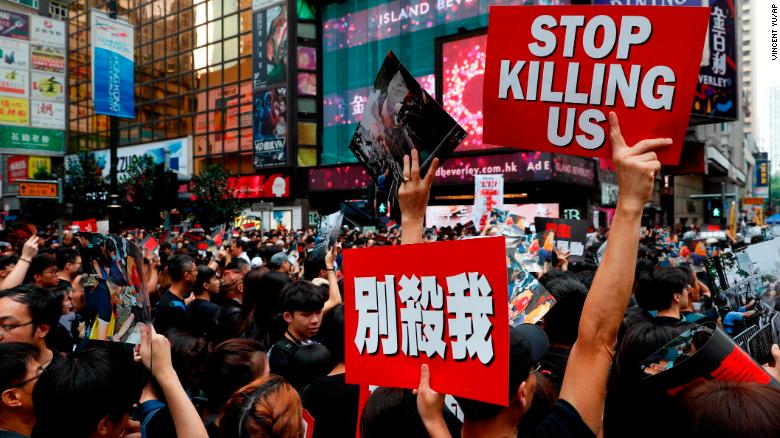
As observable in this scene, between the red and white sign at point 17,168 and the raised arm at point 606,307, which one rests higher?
the red and white sign at point 17,168

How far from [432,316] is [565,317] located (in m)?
2.19

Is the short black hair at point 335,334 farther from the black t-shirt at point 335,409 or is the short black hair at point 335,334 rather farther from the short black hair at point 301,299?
the short black hair at point 301,299

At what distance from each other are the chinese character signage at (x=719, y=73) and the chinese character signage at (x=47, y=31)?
83.0ft

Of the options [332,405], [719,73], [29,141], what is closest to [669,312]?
[332,405]

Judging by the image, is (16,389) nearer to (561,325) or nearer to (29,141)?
(561,325)

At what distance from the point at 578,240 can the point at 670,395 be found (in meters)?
7.80

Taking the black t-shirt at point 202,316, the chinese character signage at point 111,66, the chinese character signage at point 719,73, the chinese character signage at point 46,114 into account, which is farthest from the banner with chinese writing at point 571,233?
the chinese character signage at point 46,114

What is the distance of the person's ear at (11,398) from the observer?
8.57 ft

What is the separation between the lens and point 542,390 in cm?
253

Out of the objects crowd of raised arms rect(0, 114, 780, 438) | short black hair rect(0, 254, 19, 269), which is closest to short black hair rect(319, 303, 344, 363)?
crowd of raised arms rect(0, 114, 780, 438)

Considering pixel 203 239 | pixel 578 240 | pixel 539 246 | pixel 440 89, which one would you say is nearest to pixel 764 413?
pixel 539 246

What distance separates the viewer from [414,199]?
295 centimetres

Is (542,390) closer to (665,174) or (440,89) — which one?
Answer: (440,89)

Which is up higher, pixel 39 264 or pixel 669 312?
pixel 39 264
